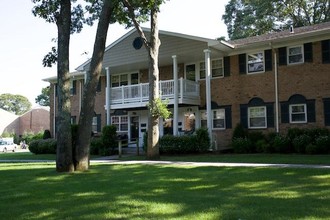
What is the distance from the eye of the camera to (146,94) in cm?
2519

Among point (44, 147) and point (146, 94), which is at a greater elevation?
point (146, 94)

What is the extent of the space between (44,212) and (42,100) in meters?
111

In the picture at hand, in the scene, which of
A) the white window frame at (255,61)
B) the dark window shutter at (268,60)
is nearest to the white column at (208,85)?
the white window frame at (255,61)

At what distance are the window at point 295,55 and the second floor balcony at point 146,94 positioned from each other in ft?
19.8

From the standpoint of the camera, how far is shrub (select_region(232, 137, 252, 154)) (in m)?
21.5

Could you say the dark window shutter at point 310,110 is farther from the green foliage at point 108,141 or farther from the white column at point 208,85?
the green foliage at point 108,141

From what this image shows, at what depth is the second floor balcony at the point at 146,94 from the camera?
2383cm

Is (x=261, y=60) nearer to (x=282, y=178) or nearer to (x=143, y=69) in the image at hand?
(x=143, y=69)

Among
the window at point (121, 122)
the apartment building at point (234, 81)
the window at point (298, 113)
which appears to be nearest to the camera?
the apartment building at point (234, 81)

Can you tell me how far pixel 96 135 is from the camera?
29984mm

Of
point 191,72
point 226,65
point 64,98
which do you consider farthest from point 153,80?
point 191,72

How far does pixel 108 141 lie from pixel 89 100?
1095cm

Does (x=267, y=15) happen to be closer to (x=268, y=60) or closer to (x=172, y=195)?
(x=268, y=60)

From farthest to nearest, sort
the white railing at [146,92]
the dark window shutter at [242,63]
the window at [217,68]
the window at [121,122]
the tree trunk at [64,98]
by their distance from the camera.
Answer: the window at [121,122], the window at [217,68], the white railing at [146,92], the dark window shutter at [242,63], the tree trunk at [64,98]
